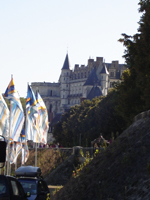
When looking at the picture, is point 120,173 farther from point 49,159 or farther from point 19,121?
point 49,159

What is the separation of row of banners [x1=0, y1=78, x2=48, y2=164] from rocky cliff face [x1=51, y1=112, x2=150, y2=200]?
8.70m

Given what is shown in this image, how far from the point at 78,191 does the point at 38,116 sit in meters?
18.8

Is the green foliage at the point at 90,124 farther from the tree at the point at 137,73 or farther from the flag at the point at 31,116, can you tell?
the tree at the point at 137,73

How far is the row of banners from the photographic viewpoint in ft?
83.8

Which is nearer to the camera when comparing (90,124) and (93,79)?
(90,124)

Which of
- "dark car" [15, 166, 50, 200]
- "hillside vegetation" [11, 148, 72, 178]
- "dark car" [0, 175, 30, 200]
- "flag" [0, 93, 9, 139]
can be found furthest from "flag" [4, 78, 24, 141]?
"dark car" [0, 175, 30, 200]

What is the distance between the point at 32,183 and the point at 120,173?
4.07m

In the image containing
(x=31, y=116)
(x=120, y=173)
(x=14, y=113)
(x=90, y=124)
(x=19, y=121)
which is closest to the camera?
(x=120, y=173)

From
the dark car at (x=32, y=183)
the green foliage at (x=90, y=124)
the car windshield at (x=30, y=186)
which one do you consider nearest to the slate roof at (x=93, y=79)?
the green foliage at (x=90, y=124)

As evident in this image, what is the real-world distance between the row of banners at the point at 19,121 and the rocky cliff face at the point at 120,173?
870 centimetres

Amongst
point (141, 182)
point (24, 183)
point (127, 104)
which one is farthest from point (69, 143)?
point (141, 182)

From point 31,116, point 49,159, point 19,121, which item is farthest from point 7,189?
point 49,159

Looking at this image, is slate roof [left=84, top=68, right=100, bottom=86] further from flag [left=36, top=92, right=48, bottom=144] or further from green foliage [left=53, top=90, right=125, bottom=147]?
flag [left=36, top=92, right=48, bottom=144]

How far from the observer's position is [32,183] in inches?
643
